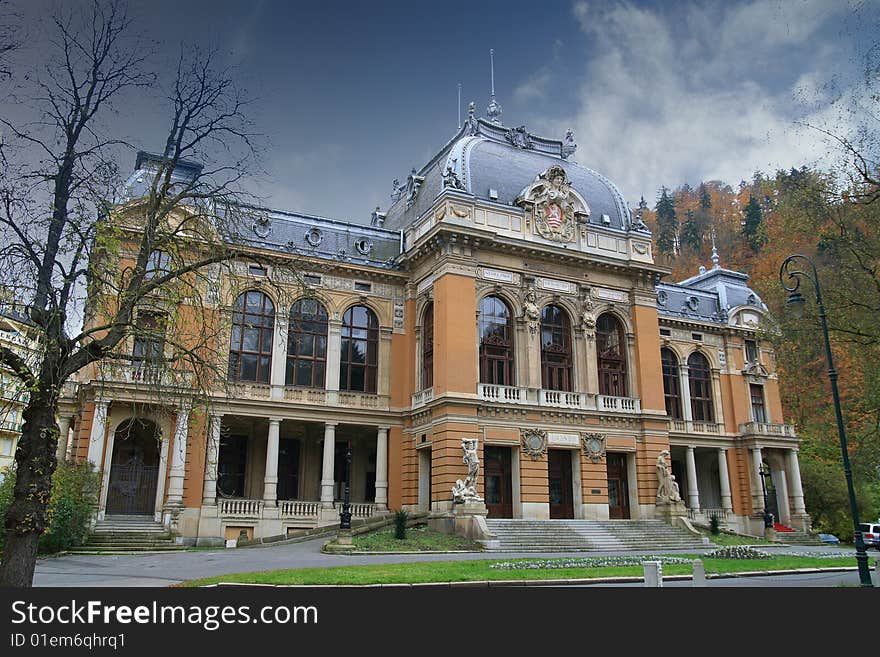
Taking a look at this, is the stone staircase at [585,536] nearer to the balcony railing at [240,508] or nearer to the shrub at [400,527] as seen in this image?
the shrub at [400,527]

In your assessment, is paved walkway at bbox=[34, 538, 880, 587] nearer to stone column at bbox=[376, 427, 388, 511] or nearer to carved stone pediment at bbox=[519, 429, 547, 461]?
stone column at bbox=[376, 427, 388, 511]

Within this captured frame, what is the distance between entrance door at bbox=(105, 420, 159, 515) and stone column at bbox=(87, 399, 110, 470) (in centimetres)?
76

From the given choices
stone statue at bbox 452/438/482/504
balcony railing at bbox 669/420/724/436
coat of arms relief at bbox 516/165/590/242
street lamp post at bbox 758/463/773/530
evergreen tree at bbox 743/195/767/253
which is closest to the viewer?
stone statue at bbox 452/438/482/504

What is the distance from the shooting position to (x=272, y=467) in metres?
31.9

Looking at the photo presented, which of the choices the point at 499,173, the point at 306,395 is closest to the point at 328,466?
the point at 306,395

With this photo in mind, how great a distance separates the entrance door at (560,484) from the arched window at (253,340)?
1442cm

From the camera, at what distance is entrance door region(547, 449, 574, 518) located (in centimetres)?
3353

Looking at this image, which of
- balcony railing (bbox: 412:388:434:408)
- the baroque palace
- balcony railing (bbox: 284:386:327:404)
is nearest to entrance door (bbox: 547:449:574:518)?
the baroque palace

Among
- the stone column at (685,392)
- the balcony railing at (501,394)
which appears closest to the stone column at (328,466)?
the balcony railing at (501,394)

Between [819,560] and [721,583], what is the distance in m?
8.74

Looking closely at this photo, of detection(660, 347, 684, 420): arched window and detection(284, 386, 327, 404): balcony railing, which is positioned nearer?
detection(284, 386, 327, 404): balcony railing

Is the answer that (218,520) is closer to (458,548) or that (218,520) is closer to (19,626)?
(458,548)

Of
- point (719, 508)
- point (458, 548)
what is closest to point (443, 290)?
point (458, 548)

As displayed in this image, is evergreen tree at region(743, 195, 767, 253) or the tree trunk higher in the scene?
evergreen tree at region(743, 195, 767, 253)
